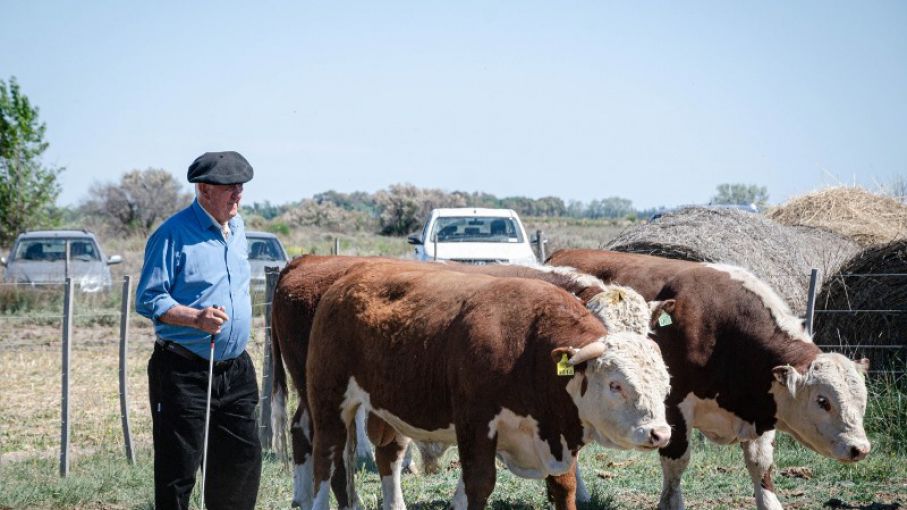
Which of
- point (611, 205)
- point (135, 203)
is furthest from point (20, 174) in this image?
point (611, 205)

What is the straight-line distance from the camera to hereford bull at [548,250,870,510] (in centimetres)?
697

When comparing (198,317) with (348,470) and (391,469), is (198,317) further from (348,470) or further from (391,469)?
(391,469)

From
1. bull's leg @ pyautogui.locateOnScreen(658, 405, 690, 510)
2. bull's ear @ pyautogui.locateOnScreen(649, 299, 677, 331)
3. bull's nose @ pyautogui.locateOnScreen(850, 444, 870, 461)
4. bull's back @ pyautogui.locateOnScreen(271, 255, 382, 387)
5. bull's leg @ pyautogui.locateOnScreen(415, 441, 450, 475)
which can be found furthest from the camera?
bull's leg @ pyautogui.locateOnScreen(415, 441, 450, 475)

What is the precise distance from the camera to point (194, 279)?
5.34m

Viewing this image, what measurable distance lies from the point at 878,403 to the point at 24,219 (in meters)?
23.8

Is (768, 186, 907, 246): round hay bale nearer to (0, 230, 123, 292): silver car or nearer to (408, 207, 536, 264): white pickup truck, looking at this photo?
(408, 207, 536, 264): white pickup truck

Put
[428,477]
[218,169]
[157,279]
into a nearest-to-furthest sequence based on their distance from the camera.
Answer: [157,279] → [218,169] → [428,477]

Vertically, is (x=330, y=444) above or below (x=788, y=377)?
below

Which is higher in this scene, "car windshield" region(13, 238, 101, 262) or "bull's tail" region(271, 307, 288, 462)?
"car windshield" region(13, 238, 101, 262)

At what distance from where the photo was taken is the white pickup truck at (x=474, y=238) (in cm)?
1566

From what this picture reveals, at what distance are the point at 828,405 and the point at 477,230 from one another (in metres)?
10.7

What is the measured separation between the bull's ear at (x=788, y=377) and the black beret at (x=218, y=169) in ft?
12.4

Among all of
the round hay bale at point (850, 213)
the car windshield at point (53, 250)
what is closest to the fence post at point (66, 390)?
the round hay bale at point (850, 213)

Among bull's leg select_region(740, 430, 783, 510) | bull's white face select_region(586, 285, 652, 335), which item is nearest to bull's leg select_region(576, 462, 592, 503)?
bull's leg select_region(740, 430, 783, 510)
